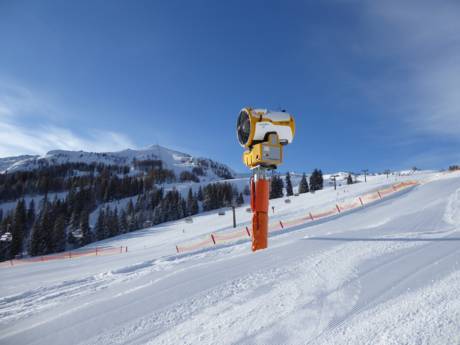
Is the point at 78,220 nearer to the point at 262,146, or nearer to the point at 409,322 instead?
the point at 262,146

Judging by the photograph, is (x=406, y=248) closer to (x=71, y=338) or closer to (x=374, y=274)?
(x=374, y=274)

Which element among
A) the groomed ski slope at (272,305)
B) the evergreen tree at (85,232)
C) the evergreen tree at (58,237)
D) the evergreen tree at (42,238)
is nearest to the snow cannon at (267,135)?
the groomed ski slope at (272,305)

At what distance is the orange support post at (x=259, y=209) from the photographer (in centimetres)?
457

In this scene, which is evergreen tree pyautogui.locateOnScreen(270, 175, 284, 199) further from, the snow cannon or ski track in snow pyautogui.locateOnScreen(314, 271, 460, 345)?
ski track in snow pyautogui.locateOnScreen(314, 271, 460, 345)

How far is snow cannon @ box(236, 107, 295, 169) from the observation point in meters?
4.46

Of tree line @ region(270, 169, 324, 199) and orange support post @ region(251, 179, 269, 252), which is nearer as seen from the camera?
orange support post @ region(251, 179, 269, 252)

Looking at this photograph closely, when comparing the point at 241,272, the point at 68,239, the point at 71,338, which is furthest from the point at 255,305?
the point at 68,239

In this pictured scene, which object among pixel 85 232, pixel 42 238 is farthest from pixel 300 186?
pixel 42 238

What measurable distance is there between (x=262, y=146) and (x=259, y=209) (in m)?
1.09

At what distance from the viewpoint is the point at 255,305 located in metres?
3.12

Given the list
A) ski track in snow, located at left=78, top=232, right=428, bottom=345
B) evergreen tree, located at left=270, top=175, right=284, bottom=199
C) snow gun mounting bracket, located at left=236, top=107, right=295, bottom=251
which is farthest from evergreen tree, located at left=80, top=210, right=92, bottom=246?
ski track in snow, located at left=78, top=232, right=428, bottom=345

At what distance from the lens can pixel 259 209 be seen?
182 inches

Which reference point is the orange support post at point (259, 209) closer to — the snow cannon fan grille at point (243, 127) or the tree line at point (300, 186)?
the snow cannon fan grille at point (243, 127)

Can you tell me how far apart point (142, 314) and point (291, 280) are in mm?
2043
